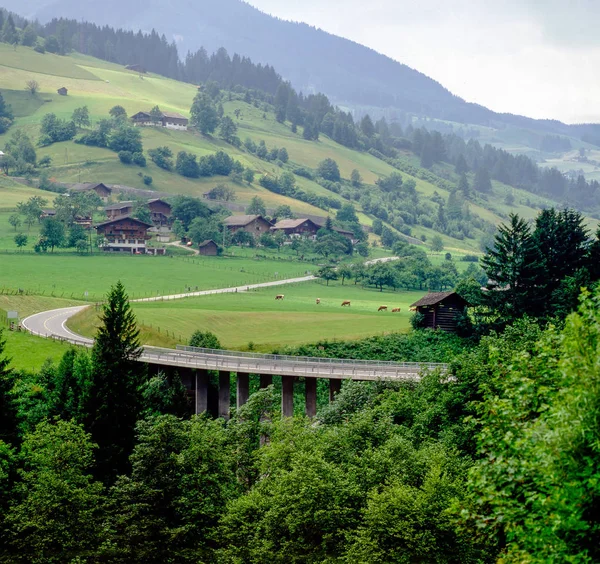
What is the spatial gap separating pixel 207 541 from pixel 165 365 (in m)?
32.5

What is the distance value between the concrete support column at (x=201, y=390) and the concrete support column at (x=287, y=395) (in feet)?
25.2

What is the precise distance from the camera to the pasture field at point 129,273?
126 m

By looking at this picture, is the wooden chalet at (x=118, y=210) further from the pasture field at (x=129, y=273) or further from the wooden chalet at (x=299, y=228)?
the wooden chalet at (x=299, y=228)

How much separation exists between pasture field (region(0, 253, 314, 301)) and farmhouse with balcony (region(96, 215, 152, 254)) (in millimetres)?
8380

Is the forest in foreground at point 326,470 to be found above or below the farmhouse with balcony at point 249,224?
below

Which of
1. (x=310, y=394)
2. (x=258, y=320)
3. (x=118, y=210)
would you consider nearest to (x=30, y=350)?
(x=310, y=394)

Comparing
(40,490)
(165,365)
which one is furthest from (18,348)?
(40,490)

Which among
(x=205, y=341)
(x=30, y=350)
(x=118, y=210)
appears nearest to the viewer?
(x=30, y=350)

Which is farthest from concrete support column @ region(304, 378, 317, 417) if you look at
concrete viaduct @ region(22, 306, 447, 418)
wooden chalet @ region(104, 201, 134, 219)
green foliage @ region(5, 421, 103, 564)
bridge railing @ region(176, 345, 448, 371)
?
wooden chalet @ region(104, 201, 134, 219)

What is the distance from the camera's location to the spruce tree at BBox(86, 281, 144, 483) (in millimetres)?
62469

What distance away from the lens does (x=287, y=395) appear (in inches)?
3155

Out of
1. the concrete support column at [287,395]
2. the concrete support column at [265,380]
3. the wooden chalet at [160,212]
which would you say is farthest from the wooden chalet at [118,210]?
the concrete support column at [287,395]

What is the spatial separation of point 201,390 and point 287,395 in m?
8.44

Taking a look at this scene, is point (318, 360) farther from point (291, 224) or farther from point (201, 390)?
point (291, 224)
